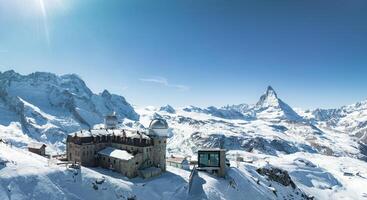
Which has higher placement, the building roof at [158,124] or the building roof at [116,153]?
the building roof at [158,124]

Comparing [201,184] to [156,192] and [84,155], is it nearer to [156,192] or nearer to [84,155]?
[156,192]

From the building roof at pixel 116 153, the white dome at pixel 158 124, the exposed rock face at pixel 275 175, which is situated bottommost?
the exposed rock face at pixel 275 175

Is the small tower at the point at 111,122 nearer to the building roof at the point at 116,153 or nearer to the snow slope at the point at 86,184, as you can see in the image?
the building roof at the point at 116,153

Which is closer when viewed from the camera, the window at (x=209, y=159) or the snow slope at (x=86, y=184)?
the snow slope at (x=86, y=184)

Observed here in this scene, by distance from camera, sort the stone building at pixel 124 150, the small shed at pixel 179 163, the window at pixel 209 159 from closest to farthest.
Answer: the stone building at pixel 124 150 → the window at pixel 209 159 → the small shed at pixel 179 163

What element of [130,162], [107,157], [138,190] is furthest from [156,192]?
[107,157]

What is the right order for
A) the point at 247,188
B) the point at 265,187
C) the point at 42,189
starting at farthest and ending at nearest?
1. the point at 265,187
2. the point at 247,188
3. the point at 42,189

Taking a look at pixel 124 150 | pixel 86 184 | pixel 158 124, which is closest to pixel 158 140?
pixel 158 124

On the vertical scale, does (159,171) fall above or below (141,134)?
below

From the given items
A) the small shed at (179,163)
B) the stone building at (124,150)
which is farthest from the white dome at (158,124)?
the small shed at (179,163)
